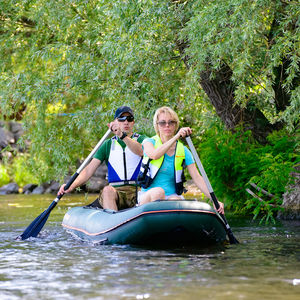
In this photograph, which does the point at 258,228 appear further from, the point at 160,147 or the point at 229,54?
the point at 160,147

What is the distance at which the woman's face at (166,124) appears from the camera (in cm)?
605

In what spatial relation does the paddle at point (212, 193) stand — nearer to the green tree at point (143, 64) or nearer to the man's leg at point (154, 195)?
the man's leg at point (154, 195)

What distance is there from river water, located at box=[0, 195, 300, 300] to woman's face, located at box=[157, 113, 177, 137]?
1.12 m

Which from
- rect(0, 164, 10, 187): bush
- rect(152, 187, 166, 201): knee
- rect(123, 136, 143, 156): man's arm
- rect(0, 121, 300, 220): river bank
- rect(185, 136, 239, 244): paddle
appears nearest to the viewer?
rect(152, 187, 166, 201): knee

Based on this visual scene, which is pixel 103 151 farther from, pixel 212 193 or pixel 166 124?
pixel 212 193

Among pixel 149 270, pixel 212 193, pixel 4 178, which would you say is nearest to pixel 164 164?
pixel 212 193

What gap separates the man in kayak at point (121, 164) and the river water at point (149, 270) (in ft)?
2.06

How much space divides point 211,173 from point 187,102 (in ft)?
3.76

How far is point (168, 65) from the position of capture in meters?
9.98

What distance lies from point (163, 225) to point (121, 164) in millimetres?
1392

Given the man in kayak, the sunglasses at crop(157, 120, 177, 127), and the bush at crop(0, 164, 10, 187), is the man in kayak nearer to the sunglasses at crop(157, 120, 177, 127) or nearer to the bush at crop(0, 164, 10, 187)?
the sunglasses at crop(157, 120, 177, 127)

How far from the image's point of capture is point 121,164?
6969 mm

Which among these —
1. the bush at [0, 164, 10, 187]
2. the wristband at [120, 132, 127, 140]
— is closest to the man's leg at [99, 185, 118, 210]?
the wristband at [120, 132, 127, 140]

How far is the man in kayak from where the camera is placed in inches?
265
